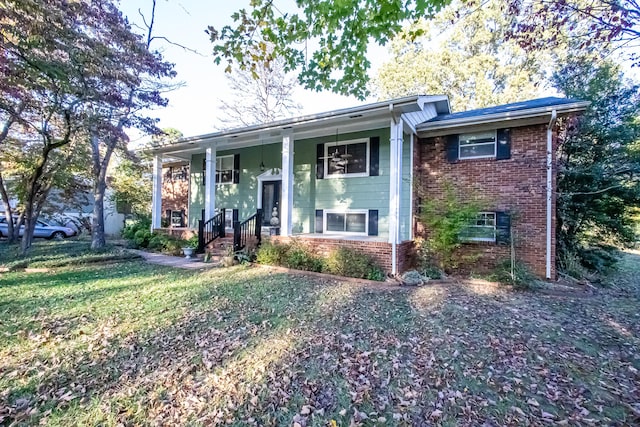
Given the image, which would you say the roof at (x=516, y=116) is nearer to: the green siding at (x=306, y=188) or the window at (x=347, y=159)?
the green siding at (x=306, y=188)

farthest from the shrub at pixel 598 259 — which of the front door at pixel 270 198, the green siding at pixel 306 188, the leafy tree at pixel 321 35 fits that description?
the front door at pixel 270 198

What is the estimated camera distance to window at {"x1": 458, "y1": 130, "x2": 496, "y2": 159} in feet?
27.2

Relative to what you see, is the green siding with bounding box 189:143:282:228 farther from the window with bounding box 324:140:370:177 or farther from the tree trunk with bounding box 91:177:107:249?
the tree trunk with bounding box 91:177:107:249

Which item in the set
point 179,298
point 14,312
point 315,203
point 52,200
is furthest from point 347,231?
point 52,200

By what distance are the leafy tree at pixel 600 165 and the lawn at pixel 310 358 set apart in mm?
3069

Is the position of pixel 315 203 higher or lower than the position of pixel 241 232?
higher

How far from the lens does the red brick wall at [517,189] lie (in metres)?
7.58

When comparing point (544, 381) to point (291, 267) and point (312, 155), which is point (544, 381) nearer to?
point (291, 267)

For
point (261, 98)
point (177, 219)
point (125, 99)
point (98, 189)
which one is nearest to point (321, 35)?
point (125, 99)

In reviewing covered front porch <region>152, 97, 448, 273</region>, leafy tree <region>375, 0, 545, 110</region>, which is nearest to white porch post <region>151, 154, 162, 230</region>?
covered front porch <region>152, 97, 448, 273</region>

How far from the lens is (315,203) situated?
10.5m

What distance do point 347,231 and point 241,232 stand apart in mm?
3234

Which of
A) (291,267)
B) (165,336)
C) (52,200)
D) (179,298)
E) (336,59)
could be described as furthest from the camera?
(52,200)

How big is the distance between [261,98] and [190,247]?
1597 cm
